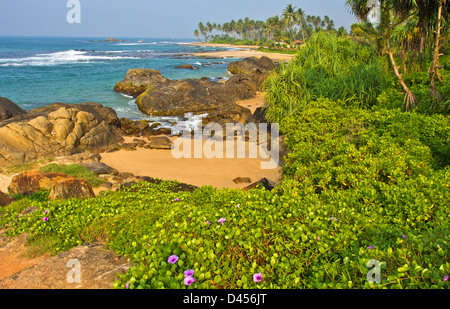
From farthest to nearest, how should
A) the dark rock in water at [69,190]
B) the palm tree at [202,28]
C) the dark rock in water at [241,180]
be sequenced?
the palm tree at [202,28]
the dark rock in water at [241,180]
the dark rock in water at [69,190]

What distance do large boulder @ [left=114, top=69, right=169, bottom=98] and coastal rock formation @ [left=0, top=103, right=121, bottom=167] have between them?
14833 mm

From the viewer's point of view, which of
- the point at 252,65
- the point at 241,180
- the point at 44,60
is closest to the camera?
the point at 241,180

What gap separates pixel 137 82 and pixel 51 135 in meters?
18.1

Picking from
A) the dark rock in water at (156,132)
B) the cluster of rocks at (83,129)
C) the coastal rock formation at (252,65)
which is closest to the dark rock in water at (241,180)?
the cluster of rocks at (83,129)

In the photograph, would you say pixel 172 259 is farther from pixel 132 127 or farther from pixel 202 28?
pixel 202 28

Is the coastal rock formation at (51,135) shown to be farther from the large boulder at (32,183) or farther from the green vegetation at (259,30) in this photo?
the green vegetation at (259,30)

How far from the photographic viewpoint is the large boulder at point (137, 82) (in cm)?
3081

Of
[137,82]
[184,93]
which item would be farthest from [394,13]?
[137,82]

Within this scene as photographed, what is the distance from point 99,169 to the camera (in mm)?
12547

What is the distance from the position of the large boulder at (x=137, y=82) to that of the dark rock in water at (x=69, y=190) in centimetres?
2299
